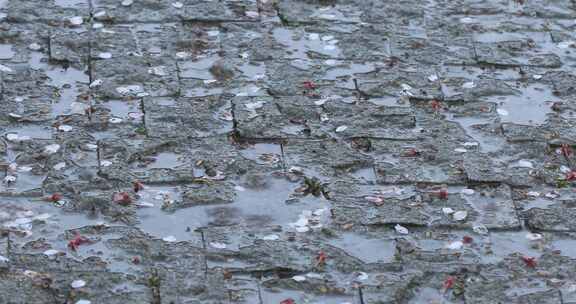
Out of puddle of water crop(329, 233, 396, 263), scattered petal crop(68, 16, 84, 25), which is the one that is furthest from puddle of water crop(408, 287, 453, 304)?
scattered petal crop(68, 16, 84, 25)

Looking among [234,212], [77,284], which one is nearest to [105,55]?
[234,212]

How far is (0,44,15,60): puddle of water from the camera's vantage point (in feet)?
19.2

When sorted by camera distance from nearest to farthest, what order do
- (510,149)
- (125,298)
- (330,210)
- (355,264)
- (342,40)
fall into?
1. (125,298)
2. (355,264)
3. (330,210)
4. (510,149)
5. (342,40)

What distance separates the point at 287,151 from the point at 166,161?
0.56 meters

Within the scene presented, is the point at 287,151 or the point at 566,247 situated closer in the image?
the point at 566,247

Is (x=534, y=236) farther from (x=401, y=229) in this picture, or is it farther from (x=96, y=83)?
(x=96, y=83)

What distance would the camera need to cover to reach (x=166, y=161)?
5117mm

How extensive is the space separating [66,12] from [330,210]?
7.45 feet

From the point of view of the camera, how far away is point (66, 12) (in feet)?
20.7

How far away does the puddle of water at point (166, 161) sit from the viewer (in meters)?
5.08

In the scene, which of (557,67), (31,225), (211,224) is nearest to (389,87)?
(557,67)

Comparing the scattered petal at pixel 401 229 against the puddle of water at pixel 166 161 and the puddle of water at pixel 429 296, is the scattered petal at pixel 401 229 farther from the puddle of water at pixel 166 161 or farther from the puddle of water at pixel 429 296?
the puddle of water at pixel 166 161

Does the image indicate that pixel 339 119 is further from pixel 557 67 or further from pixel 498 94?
pixel 557 67

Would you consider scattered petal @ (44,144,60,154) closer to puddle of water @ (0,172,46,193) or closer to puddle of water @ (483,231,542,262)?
puddle of water @ (0,172,46,193)
